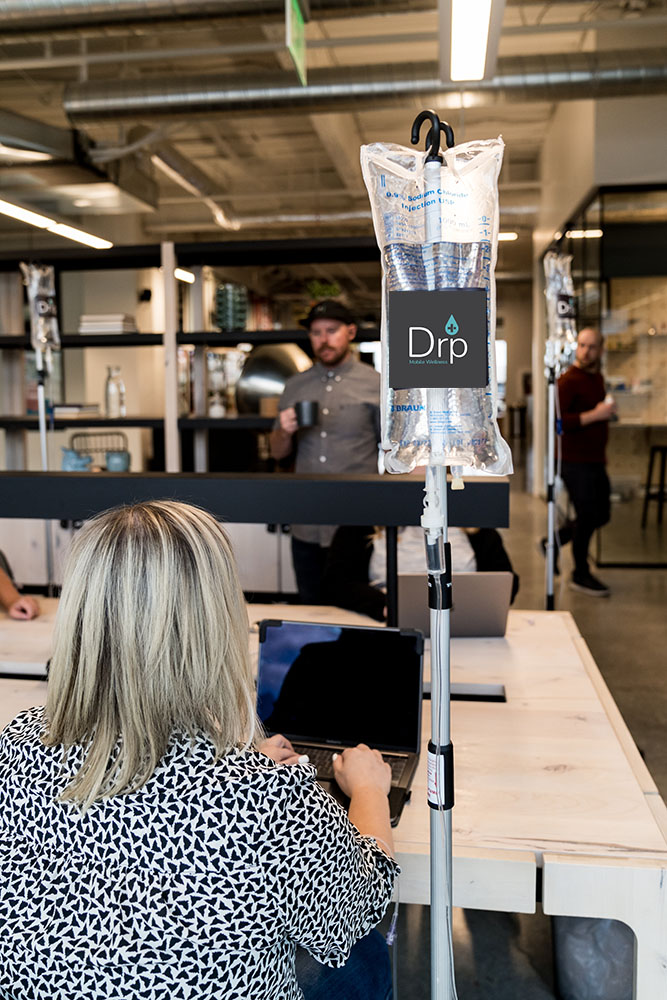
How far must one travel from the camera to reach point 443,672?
3.31ft

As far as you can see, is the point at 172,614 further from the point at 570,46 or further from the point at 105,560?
the point at 570,46

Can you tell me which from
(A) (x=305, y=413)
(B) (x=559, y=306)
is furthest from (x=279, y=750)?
(B) (x=559, y=306)

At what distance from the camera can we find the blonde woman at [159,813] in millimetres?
938

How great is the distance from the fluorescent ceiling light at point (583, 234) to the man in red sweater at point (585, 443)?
49.9 inches

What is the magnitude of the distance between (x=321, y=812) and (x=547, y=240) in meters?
9.21

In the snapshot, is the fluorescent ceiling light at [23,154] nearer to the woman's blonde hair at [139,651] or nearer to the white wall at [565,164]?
the white wall at [565,164]

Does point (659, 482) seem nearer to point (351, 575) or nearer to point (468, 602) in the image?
point (351, 575)

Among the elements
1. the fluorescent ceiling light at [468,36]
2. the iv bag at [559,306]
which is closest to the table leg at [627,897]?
the fluorescent ceiling light at [468,36]

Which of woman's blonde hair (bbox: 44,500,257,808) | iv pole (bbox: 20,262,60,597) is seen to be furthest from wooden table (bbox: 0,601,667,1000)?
iv pole (bbox: 20,262,60,597)

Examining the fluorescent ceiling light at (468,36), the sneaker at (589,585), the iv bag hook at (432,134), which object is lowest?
the sneaker at (589,585)

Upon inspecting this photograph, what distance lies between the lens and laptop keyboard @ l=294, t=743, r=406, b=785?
4.81 ft

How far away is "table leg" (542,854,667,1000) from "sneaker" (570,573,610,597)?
4626 millimetres

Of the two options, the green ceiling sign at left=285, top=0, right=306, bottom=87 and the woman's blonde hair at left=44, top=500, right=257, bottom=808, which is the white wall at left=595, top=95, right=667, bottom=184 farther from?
the woman's blonde hair at left=44, top=500, right=257, bottom=808

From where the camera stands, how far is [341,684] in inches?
62.4
